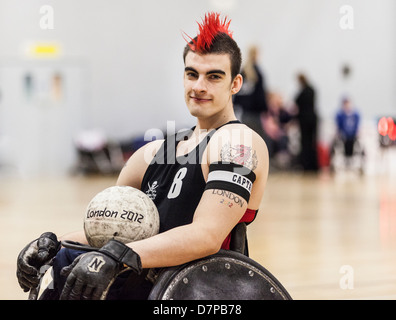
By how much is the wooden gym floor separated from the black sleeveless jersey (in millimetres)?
1380

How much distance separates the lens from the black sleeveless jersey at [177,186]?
7.16ft

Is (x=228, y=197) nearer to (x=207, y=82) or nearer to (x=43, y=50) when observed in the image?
(x=207, y=82)

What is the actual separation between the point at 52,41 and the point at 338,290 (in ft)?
45.4

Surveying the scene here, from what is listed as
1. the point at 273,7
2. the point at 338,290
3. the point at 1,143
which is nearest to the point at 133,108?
the point at 1,143

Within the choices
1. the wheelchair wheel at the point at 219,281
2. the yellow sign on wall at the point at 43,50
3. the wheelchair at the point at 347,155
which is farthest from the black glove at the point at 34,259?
the yellow sign on wall at the point at 43,50

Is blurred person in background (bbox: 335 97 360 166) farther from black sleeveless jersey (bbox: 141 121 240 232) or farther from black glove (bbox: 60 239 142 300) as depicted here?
black glove (bbox: 60 239 142 300)

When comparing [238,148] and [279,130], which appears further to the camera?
[279,130]

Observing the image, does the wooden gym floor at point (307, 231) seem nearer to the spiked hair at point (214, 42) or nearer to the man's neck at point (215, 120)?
the man's neck at point (215, 120)

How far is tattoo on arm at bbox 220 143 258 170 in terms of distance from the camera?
208cm

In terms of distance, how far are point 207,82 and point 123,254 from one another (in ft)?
2.25

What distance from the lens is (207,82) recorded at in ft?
7.28

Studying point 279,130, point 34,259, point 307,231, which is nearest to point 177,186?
point 34,259

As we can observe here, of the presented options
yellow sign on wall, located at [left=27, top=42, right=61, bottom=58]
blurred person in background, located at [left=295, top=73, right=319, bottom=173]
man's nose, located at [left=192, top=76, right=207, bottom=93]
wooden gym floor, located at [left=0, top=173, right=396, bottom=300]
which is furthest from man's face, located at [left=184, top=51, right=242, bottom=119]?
yellow sign on wall, located at [left=27, top=42, right=61, bottom=58]

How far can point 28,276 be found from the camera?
2277 mm
